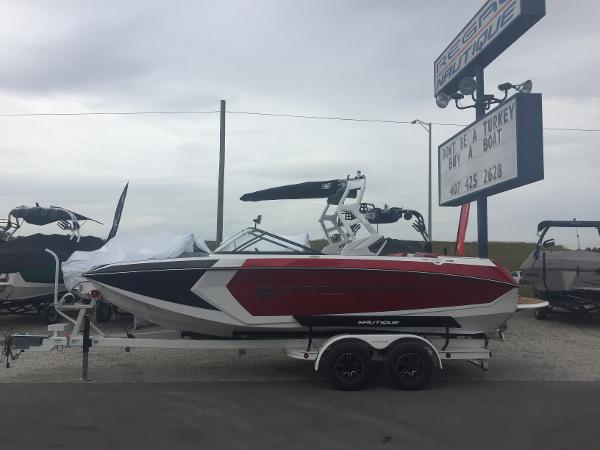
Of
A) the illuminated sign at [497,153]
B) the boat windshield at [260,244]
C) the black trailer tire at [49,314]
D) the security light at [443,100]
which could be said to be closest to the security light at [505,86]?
the illuminated sign at [497,153]

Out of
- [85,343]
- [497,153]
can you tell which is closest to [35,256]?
[85,343]

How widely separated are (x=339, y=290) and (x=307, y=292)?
0.40 m

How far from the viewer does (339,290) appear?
7.30m

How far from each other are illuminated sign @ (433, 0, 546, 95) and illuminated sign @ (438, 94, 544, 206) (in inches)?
54.0

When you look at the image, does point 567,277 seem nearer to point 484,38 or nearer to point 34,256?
point 484,38

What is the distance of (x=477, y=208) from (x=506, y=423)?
7.20 metres

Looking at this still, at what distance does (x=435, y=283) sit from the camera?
24.3 ft

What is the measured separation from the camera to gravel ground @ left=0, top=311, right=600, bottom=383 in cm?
797

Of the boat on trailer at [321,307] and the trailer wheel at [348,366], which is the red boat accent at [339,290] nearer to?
the boat on trailer at [321,307]

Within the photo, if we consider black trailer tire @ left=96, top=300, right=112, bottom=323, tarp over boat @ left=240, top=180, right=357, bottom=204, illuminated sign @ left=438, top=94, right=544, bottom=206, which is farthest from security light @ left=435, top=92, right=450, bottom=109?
black trailer tire @ left=96, top=300, right=112, bottom=323

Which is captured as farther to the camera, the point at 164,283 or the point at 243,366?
the point at 243,366

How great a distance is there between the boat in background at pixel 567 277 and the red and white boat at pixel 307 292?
222 inches

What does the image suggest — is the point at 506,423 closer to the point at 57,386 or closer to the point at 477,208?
the point at 57,386

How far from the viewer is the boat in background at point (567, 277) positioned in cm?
1239
